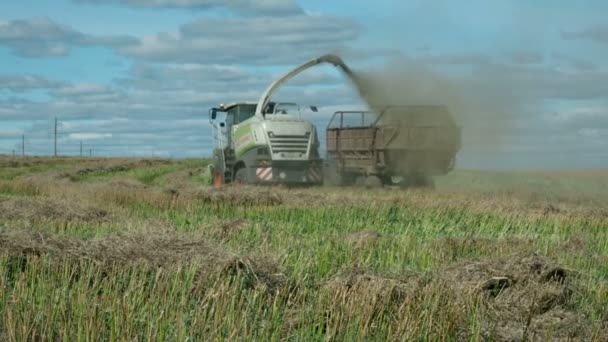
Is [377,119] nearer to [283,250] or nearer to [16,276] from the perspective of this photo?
[283,250]

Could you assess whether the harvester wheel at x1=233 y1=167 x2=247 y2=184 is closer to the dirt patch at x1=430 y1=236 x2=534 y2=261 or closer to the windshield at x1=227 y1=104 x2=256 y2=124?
the windshield at x1=227 y1=104 x2=256 y2=124

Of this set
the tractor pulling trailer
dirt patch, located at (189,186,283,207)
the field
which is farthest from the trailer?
the field

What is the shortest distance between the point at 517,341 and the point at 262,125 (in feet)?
65.7

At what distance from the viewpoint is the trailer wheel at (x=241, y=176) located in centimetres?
2727

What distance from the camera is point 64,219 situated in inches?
577

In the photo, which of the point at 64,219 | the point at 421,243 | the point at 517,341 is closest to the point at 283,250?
the point at 421,243

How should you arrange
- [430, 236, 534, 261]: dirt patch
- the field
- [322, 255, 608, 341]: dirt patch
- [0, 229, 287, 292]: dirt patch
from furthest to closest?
[430, 236, 534, 261]: dirt patch < [0, 229, 287, 292]: dirt patch < [322, 255, 608, 341]: dirt patch < the field

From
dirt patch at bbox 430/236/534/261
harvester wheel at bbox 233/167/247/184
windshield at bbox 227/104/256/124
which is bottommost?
dirt patch at bbox 430/236/534/261

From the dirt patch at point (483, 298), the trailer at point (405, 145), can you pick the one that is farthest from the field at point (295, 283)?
the trailer at point (405, 145)

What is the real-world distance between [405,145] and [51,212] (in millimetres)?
12964

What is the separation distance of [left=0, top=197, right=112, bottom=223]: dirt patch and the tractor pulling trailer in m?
10.4

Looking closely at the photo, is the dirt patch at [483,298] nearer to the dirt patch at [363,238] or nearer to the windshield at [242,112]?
the dirt patch at [363,238]

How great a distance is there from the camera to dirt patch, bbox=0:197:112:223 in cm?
1484

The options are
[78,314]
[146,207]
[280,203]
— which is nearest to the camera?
[78,314]
